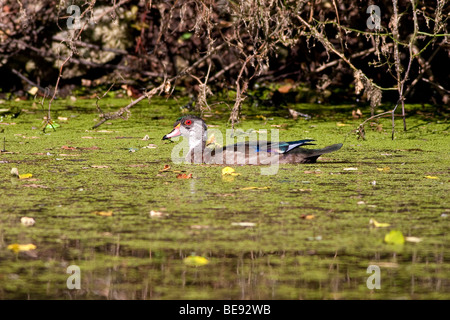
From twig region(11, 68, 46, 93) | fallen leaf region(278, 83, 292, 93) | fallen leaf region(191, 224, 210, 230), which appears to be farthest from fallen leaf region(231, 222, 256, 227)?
twig region(11, 68, 46, 93)

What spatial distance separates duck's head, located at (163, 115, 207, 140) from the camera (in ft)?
22.9

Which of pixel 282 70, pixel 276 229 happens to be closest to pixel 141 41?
pixel 282 70

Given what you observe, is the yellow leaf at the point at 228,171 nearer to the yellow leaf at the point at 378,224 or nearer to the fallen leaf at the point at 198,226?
the fallen leaf at the point at 198,226

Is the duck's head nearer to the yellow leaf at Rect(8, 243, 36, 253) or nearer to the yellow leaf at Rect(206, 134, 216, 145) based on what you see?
the yellow leaf at Rect(206, 134, 216, 145)

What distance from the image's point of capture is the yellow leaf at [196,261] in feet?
11.5

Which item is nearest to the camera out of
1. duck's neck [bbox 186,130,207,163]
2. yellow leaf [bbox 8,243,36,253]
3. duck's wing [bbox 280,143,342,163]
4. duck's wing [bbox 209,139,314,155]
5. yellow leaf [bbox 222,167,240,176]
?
yellow leaf [bbox 8,243,36,253]

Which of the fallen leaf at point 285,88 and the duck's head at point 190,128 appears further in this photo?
the fallen leaf at point 285,88

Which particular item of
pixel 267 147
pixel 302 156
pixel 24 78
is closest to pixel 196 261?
pixel 267 147

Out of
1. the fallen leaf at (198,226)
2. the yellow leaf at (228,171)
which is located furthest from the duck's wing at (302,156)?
the fallen leaf at (198,226)

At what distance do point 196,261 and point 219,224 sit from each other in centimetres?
71

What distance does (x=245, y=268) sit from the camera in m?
3.43
